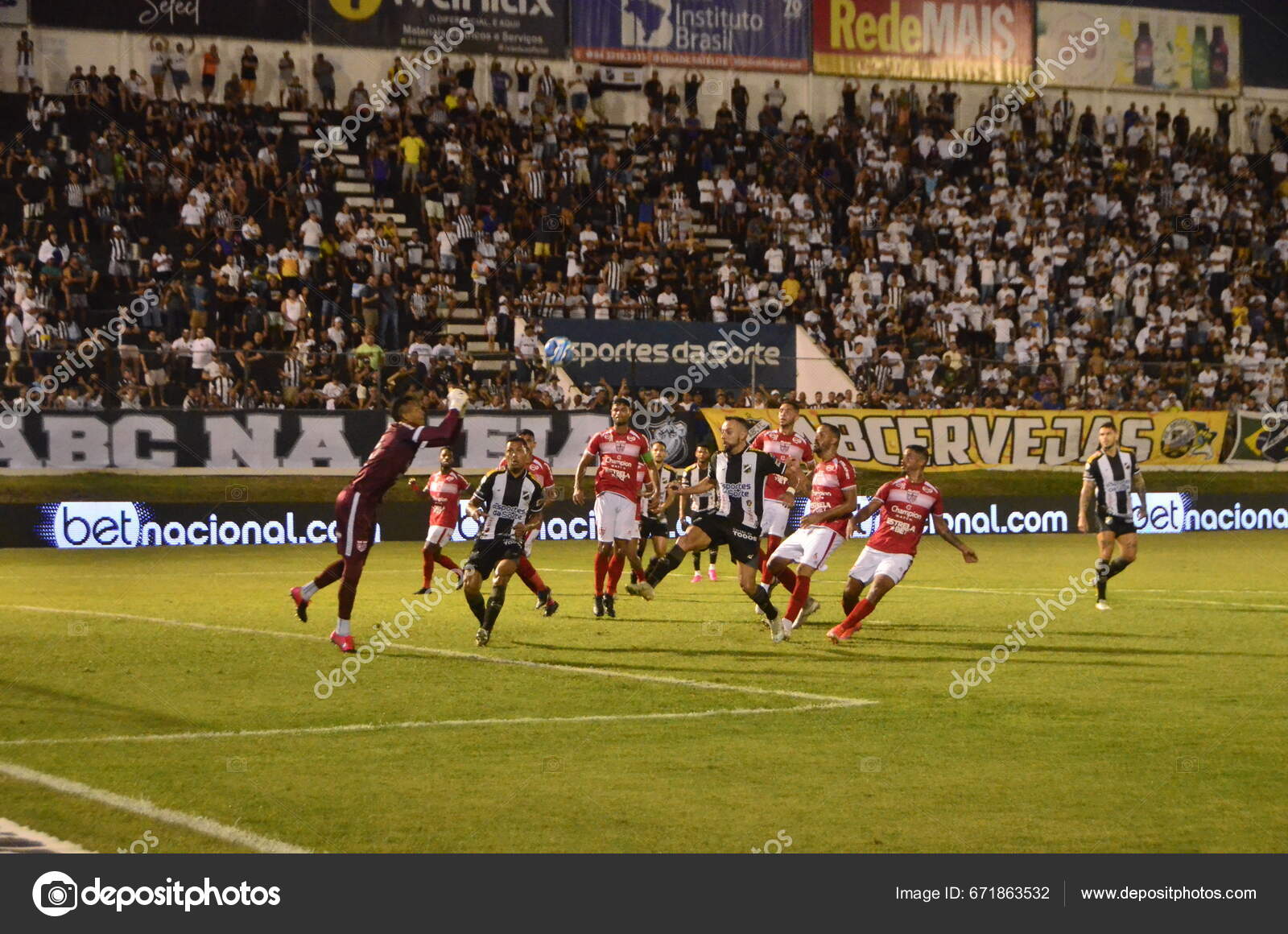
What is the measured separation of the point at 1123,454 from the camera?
19.8 metres

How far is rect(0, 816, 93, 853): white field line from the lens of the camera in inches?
281

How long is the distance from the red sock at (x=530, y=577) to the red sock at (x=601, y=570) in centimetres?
94

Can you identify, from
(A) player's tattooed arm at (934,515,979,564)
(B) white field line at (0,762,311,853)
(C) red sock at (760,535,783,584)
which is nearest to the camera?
(B) white field line at (0,762,311,853)

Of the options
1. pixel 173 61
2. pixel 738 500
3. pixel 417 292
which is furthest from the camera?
pixel 173 61

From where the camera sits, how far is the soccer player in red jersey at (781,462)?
18.4 metres

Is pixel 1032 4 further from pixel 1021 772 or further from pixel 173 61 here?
pixel 1021 772

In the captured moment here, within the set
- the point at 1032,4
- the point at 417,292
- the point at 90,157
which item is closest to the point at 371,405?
the point at 417,292

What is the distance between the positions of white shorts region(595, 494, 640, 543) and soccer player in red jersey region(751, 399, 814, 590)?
1432mm

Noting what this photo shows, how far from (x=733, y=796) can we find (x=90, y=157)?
2861 cm

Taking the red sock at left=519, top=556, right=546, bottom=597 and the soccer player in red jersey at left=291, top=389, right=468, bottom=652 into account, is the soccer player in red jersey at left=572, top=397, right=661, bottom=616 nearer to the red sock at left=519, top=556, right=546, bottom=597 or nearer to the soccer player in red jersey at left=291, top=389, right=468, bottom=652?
the red sock at left=519, top=556, right=546, bottom=597

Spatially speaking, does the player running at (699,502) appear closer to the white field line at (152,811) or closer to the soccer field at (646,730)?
the soccer field at (646,730)

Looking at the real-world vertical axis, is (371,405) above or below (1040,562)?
above

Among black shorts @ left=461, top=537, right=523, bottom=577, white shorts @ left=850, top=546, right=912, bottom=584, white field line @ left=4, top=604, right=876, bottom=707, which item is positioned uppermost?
black shorts @ left=461, top=537, right=523, bottom=577

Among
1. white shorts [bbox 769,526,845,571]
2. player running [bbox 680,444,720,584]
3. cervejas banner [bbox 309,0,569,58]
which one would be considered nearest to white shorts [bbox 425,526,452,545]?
player running [bbox 680,444,720,584]
